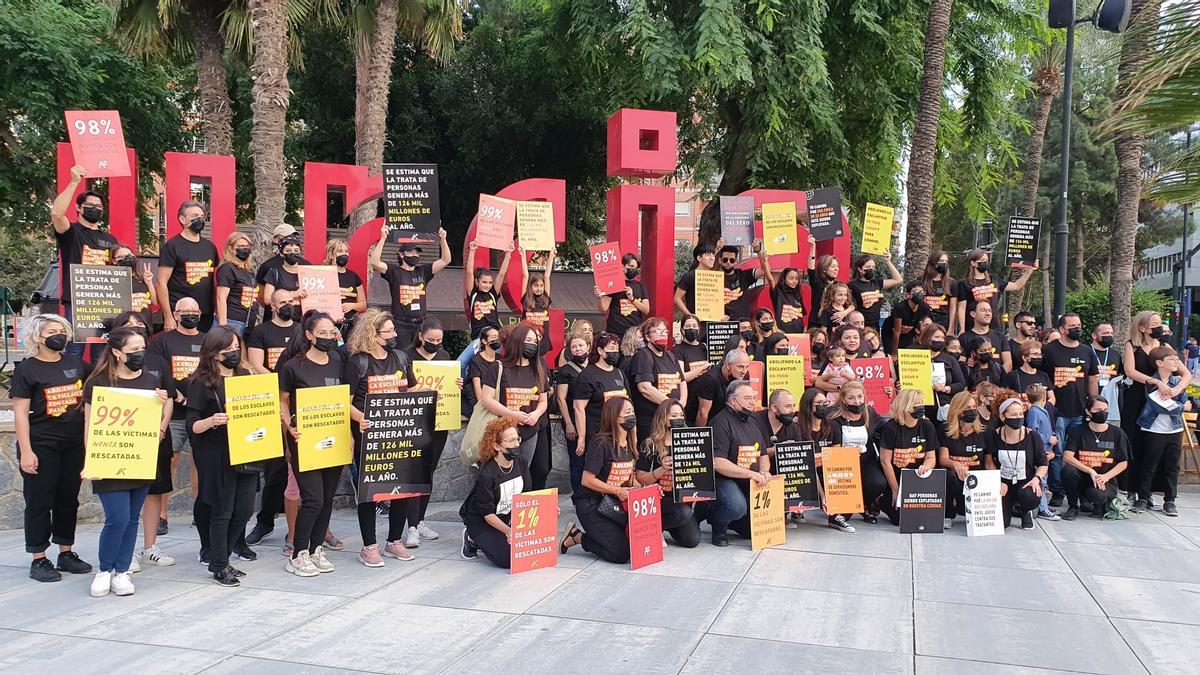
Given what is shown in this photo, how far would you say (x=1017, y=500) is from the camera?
27.3 ft

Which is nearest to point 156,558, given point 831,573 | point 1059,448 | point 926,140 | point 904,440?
point 831,573

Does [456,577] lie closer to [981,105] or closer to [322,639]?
[322,639]

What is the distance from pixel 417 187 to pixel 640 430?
343 cm

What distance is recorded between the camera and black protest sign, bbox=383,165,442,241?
9.20 meters

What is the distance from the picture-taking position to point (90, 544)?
24.4 feet

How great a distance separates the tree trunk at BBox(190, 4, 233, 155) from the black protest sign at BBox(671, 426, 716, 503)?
11774 mm

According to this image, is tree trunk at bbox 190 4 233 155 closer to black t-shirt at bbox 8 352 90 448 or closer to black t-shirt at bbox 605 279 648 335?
black t-shirt at bbox 605 279 648 335

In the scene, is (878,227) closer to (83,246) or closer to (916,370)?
(916,370)

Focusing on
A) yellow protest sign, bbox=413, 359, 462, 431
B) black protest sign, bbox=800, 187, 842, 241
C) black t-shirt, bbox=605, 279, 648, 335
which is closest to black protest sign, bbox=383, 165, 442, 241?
black t-shirt, bbox=605, 279, 648, 335

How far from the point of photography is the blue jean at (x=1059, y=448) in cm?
912

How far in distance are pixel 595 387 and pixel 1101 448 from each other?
5147mm

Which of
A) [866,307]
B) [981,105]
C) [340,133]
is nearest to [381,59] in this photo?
[340,133]

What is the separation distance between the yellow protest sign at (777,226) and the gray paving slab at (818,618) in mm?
4983

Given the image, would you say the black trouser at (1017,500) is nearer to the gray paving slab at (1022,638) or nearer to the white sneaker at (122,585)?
the gray paving slab at (1022,638)
